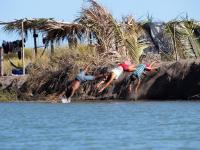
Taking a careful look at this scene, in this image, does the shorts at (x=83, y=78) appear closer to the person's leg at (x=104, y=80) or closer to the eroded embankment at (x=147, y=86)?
the person's leg at (x=104, y=80)

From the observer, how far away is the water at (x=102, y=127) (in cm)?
1420

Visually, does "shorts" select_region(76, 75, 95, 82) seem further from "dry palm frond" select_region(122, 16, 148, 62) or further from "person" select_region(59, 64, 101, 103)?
"dry palm frond" select_region(122, 16, 148, 62)

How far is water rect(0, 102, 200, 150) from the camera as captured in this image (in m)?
14.2

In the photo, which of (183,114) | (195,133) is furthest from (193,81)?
(195,133)

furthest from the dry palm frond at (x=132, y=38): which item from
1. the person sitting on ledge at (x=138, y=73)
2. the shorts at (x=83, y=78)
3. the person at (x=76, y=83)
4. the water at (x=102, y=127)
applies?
Result: the water at (x=102, y=127)

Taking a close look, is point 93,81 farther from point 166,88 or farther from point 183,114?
point 183,114

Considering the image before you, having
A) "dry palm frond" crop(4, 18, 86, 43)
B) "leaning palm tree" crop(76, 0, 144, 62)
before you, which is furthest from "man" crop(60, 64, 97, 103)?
"dry palm frond" crop(4, 18, 86, 43)

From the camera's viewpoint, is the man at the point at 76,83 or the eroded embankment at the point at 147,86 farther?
the eroded embankment at the point at 147,86

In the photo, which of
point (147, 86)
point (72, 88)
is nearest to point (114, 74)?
point (72, 88)

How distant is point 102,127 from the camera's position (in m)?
17.2

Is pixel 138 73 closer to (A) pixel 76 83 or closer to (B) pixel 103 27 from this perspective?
(A) pixel 76 83

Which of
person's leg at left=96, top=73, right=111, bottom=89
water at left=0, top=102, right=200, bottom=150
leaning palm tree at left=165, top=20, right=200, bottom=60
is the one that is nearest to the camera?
water at left=0, top=102, right=200, bottom=150

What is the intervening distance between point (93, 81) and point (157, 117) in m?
9.98

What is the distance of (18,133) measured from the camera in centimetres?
1636
